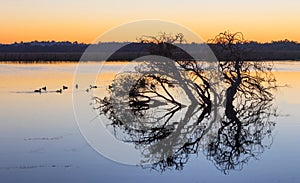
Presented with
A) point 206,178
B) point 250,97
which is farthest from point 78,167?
point 250,97

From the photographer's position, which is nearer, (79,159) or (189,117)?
(79,159)

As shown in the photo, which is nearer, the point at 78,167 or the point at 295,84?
the point at 78,167

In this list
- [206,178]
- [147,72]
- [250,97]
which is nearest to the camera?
[206,178]

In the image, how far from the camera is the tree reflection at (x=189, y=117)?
10.7 m

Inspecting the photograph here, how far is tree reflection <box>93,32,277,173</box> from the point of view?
1072 cm

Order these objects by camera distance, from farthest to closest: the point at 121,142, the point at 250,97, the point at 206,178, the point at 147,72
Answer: the point at 250,97 < the point at 147,72 < the point at 121,142 < the point at 206,178

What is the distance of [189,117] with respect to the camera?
15445 millimetres

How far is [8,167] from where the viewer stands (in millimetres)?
9062

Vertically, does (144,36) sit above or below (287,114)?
above

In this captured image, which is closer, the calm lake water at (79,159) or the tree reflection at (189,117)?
the calm lake water at (79,159)

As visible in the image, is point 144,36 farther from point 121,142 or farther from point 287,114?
point 121,142

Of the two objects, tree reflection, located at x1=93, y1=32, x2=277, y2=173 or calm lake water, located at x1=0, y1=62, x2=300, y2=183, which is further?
tree reflection, located at x1=93, y1=32, x2=277, y2=173

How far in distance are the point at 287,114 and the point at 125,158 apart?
7.69 metres

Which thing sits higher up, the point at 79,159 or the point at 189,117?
the point at 189,117
